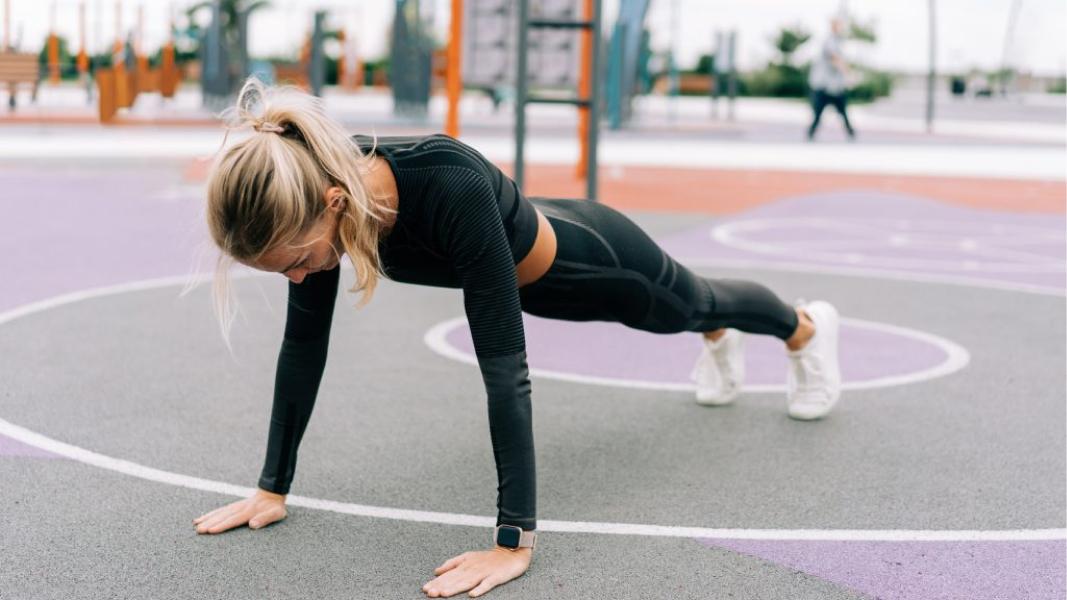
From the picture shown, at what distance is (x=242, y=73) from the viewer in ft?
73.2

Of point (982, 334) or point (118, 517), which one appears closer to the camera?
point (118, 517)

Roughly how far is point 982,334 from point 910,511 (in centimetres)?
263

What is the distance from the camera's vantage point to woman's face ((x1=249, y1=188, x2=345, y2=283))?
8.29ft

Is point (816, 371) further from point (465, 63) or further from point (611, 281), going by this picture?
point (465, 63)

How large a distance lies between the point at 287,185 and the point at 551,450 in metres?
1.66

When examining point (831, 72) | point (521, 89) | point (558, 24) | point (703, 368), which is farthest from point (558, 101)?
point (831, 72)

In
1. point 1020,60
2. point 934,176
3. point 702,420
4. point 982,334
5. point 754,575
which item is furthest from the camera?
point 1020,60

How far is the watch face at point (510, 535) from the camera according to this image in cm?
279

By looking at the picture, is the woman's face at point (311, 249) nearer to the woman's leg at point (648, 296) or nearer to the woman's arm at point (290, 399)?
the woman's arm at point (290, 399)

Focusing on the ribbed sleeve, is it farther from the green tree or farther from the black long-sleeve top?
the green tree

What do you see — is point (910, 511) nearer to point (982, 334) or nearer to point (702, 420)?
point (702, 420)

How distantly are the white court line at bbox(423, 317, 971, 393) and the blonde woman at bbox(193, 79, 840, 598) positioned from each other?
123 cm

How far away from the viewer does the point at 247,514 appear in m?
3.11

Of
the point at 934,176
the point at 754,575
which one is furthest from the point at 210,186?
the point at 934,176
